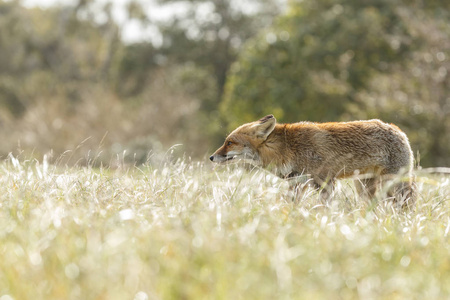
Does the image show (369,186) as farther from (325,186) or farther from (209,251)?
(209,251)

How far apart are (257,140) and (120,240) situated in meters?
3.67

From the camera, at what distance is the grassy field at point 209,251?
125 inches

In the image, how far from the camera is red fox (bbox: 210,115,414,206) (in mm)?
6688

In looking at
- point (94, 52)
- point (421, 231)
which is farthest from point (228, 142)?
point (94, 52)

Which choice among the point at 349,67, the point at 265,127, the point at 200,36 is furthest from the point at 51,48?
the point at 265,127

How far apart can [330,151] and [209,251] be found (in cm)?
351

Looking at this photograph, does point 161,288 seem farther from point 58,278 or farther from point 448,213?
point 448,213

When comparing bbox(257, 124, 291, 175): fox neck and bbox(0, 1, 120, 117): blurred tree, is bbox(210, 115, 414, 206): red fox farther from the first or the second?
bbox(0, 1, 120, 117): blurred tree

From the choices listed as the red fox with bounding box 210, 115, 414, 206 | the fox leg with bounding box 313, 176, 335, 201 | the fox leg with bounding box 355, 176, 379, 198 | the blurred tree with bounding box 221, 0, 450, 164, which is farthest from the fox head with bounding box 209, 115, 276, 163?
the blurred tree with bounding box 221, 0, 450, 164

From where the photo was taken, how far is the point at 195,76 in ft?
118

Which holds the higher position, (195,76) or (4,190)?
(4,190)

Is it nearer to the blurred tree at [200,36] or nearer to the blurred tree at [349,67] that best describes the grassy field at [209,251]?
the blurred tree at [349,67]

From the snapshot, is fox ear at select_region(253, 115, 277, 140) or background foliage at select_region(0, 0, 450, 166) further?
background foliage at select_region(0, 0, 450, 166)

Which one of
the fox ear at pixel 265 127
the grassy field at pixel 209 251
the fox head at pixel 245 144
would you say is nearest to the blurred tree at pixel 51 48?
the fox head at pixel 245 144
